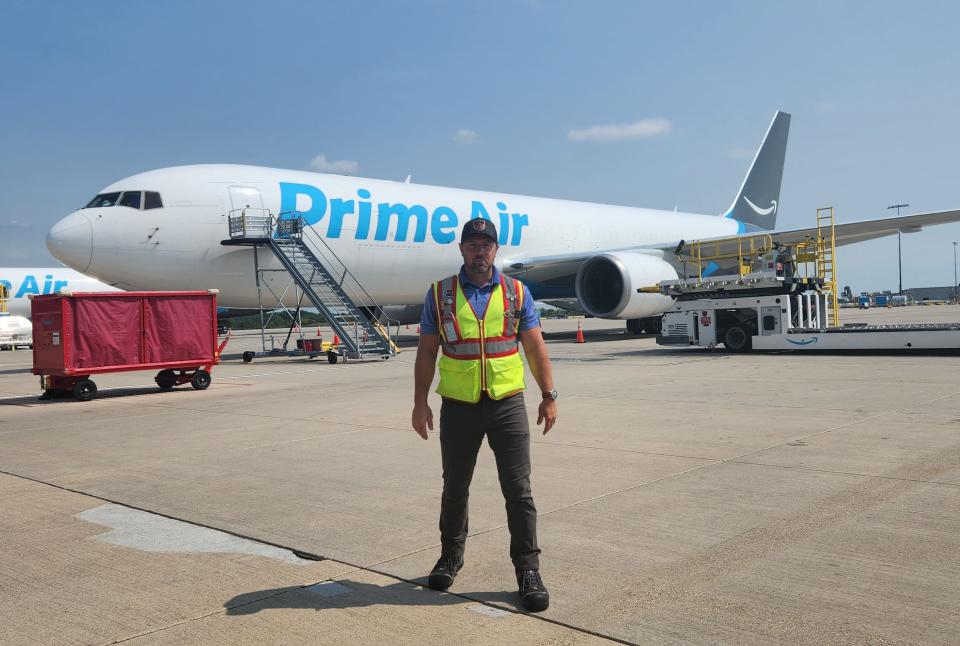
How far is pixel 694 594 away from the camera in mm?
3328

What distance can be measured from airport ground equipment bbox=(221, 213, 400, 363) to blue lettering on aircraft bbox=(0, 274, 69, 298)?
76.8ft

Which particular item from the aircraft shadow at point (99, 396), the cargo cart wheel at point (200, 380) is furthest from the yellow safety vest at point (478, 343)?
the cargo cart wheel at point (200, 380)

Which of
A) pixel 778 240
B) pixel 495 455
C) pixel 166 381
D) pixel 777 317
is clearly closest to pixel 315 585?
pixel 495 455

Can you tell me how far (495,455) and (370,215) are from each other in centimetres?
1622

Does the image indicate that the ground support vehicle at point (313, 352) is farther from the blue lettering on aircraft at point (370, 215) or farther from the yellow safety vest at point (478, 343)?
the yellow safety vest at point (478, 343)

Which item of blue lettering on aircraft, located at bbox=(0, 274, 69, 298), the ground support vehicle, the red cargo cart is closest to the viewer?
the red cargo cart

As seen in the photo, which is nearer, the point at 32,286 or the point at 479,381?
the point at 479,381

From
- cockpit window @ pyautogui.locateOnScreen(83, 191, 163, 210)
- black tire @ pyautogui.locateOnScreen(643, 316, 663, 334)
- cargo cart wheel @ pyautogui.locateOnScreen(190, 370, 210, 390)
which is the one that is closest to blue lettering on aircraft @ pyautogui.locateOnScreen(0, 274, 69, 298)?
cockpit window @ pyautogui.locateOnScreen(83, 191, 163, 210)

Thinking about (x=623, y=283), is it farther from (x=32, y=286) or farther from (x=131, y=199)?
(x=32, y=286)

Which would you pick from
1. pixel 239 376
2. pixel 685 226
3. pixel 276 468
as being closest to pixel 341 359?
pixel 239 376

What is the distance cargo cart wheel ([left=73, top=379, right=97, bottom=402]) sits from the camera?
11531 millimetres

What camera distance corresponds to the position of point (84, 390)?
11602mm

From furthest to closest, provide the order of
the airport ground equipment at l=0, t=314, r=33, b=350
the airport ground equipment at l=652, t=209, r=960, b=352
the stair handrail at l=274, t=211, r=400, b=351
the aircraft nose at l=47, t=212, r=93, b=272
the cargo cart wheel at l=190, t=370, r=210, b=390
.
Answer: the airport ground equipment at l=0, t=314, r=33, b=350 < the stair handrail at l=274, t=211, r=400, b=351 < the aircraft nose at l=47, t=212, r=93, b=272 < the airport ground equipment at l=652, t=209, r=960, b=352 < the cargo cart wheel at l=190, t=370, r=210, b=390

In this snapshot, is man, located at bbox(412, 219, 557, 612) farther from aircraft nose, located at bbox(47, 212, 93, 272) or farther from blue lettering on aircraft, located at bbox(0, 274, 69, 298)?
blue lettering on aircraft, located at bbox(0, 274, 69, 298)
